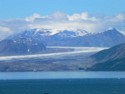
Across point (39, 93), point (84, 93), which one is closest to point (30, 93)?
point (39, 93)

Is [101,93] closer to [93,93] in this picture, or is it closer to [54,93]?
[93,93]

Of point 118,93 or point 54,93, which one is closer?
point 118,93

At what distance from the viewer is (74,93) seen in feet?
370

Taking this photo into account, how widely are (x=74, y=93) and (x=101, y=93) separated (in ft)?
17.6

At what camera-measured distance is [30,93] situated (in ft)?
372

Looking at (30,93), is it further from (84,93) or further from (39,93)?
(84,93)

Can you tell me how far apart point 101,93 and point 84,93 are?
3.89 m

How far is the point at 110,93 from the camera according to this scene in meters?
110

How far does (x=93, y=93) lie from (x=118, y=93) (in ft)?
17.7

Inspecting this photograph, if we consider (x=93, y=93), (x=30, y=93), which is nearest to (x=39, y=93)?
(x=30, y=93)

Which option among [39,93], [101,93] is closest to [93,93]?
[101,93]

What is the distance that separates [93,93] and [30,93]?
11.8 meters

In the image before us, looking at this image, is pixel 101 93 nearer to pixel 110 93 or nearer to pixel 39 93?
pixel 110 93

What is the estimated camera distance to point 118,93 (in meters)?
109
